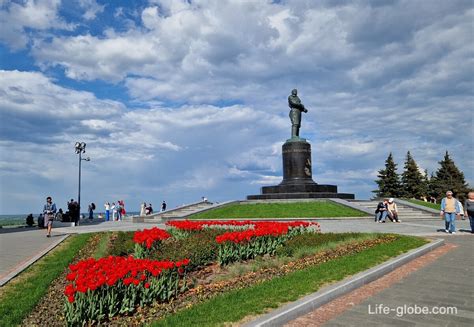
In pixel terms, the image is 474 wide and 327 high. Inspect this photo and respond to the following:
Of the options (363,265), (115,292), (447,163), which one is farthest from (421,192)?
(115,292)

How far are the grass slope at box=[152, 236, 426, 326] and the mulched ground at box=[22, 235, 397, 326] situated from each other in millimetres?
421

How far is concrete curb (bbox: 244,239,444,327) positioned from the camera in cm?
484

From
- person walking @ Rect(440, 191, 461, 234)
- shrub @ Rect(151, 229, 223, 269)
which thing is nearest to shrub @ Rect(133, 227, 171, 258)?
shrub @ Rect(151, 229, 223, 269)

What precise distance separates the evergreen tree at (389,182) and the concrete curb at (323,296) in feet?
159

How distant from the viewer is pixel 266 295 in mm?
5840

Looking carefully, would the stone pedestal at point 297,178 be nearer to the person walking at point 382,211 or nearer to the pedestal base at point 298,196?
the pedestal base at point 298,196

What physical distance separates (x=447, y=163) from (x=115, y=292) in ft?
203

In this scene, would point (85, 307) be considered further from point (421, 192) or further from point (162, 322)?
point (421, 192)

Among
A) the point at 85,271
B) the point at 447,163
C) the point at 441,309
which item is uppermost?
the point at 447,163

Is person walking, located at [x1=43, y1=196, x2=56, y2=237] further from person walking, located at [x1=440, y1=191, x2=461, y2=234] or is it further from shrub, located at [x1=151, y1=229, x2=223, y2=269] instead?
person walking, located at [x1=440, y1=191, x2=461, y2=234]

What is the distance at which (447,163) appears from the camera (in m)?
57.9

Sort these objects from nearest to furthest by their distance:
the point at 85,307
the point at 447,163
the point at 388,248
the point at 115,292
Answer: the point at 85,307
the point at 115,292
the point at 388,248
the point at 447,163

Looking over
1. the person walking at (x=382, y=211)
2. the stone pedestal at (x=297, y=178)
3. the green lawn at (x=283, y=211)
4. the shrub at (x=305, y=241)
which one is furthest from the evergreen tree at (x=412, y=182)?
the shrub at (x=305, y=241)

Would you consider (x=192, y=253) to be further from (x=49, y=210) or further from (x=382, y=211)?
(x=382, y=211)
